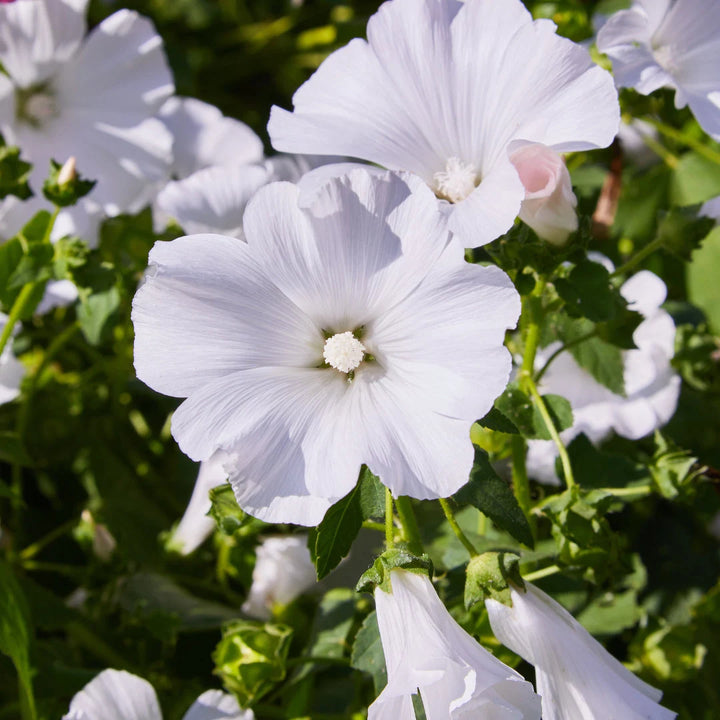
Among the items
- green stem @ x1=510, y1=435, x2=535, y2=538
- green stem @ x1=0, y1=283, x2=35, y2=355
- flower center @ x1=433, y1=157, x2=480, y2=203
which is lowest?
green stem @ x1=510, y1=435, x2=535, y2=538

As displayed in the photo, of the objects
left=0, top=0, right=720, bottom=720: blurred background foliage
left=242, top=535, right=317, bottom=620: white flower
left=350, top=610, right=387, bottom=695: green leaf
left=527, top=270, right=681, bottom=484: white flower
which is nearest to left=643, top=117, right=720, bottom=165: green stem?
left=0, top=0, right=720, bottom=720: blurred background foliage

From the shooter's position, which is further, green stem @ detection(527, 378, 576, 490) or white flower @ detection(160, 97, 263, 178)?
white flower @ detection(160, 97, 263, 178)

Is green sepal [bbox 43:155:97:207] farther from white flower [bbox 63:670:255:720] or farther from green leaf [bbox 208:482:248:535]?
white flower [bbox 63:670:255:720]

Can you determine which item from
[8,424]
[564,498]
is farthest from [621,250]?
[8,424]

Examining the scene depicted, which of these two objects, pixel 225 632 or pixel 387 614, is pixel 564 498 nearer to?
pixel 387 614

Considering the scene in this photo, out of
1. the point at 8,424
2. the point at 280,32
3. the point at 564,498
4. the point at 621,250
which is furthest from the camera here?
the point at 280,32

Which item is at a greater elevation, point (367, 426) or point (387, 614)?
point (367, 426)
